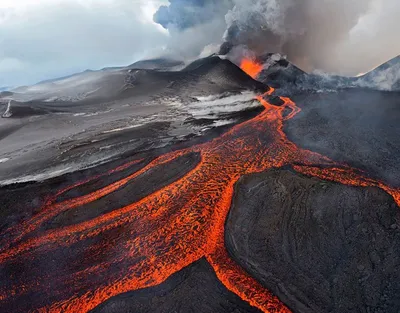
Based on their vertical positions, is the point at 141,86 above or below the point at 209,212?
above

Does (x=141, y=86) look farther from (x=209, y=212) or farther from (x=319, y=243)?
(x=319, y=243)

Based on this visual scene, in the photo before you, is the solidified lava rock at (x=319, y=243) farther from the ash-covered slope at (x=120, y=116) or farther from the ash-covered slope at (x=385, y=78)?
the ash-covered slope at (x=385, y=78)

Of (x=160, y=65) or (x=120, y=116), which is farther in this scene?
(x=160, y=65)

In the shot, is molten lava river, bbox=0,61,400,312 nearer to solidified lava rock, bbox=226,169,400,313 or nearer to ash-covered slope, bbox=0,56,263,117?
solidified lava rock, bbox=226,169,400,313

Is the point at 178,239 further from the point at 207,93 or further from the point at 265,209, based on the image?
the point at 207,93

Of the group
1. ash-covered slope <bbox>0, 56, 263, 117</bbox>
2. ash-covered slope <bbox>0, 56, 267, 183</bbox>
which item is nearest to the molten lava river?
ash-covered slope <bbox>0, 56, 267, 183</bbox>

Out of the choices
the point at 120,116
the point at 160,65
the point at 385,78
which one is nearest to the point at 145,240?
the point at 120,116
